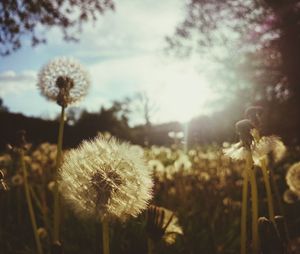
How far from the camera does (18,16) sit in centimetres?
1173

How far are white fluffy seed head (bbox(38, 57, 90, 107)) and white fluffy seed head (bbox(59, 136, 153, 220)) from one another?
0.64m

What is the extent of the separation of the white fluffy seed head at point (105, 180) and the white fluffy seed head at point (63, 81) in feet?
2.09

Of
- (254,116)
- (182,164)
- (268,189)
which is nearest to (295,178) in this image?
(254,116)

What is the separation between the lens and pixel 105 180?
5.50 feet

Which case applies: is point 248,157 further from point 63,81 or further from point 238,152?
point 63,81

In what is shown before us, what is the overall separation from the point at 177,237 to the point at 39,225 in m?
2.22

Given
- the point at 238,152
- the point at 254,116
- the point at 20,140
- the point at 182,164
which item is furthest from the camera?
the point at 182,164

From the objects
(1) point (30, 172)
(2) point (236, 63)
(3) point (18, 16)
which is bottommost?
(1) point (30, 172)

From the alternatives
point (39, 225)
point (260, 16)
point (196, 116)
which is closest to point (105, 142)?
point (39, 225)

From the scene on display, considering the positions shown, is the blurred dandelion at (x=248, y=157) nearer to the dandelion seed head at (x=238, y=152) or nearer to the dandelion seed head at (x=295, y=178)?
the dandelion seed head at (x=238, y=152)

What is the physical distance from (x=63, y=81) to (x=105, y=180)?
87 cm

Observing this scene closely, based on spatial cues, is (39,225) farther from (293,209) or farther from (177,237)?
(293,209)

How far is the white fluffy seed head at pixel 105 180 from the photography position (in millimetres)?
1609

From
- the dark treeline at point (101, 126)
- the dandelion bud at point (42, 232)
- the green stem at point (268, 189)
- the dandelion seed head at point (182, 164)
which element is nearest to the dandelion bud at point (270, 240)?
the green stem at point (268, 189)
